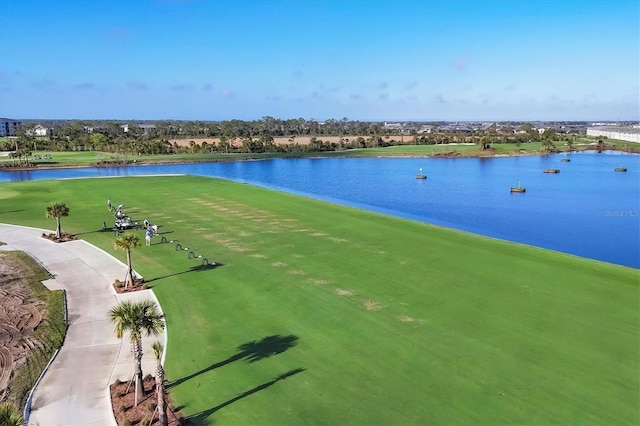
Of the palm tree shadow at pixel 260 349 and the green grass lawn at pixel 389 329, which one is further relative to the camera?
the palm tree shadow at pixel 260 349

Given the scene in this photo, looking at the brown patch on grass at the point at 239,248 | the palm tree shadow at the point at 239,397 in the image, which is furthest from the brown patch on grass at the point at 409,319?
the brown patch on grass at the point at 239,248

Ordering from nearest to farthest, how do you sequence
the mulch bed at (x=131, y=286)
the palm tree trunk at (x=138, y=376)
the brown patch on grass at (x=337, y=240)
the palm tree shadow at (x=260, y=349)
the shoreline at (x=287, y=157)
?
the palm tree trunk at (x=138, y=376) → the palm tree shadow at (x=260, y=349) → the mulch bed at (x=131, y=286) → the brown patch on grass at (x=337, y=240) → the shoreline at (x=287, y=157)

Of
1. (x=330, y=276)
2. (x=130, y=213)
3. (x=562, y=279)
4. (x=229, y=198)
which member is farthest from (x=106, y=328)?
(x=229, y=198)

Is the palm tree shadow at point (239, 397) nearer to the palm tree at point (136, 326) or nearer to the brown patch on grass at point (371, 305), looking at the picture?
the palm tree at point (136, 326)

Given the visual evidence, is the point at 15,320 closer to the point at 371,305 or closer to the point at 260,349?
the point at 260,349

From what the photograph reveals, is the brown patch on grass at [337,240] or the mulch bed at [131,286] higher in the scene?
the brown patch on grass at [337,240]

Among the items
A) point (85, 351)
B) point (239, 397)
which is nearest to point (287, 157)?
point (85, 351)
